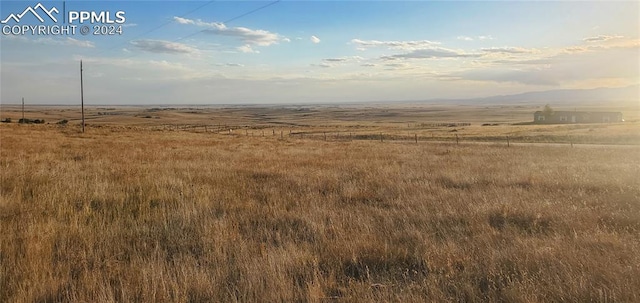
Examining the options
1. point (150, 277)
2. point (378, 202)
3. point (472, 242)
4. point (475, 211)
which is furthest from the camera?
point (378, 202)

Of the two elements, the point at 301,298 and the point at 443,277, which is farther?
the point at 443,277

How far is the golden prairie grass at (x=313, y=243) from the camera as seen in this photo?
3.89 m

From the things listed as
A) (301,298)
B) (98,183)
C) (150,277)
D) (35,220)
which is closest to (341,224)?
(301,298)

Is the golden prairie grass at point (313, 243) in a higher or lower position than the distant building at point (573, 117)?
lower

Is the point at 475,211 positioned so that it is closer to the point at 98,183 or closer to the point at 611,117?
the point at 98,183

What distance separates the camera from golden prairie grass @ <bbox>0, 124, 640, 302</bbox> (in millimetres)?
3889

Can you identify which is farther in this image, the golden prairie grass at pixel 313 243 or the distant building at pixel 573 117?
the distant building at pixel 573 117

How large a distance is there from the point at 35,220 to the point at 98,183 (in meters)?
3.63

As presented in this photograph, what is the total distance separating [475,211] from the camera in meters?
7.22

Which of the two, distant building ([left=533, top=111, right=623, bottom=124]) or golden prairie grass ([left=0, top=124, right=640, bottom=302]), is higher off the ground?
distant building ([left=533, top=111, right=623, bottom=124])

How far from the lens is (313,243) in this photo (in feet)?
18.0

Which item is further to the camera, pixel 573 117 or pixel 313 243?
pixel 573 117

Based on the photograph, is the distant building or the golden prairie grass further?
the distant building

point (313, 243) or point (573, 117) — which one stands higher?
point (573, 117)
